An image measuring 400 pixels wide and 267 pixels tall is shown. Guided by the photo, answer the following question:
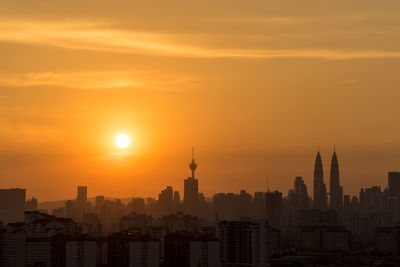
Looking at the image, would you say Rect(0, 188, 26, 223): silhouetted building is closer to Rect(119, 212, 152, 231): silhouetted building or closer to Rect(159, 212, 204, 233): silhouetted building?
Rect(119, 212, 152, 231): silhouetted building

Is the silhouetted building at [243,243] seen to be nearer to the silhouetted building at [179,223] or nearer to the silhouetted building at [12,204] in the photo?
the silhouetted building at [179,223]

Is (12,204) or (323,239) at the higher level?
(12,204)

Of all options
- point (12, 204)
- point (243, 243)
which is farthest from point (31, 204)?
point (243, 243)

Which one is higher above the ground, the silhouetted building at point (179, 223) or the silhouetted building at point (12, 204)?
the silhouetted building at point (12, 204)

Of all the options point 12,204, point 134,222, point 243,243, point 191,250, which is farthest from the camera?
point 12,204

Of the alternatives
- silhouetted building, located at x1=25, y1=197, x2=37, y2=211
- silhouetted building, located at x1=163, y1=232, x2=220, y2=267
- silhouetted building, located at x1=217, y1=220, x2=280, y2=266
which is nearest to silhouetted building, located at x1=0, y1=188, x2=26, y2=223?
silhouetted building, located at x1=25, y1=197, x2=37, y2=211

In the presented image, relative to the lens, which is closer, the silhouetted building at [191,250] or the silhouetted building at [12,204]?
the silhouetted building at [191,250]

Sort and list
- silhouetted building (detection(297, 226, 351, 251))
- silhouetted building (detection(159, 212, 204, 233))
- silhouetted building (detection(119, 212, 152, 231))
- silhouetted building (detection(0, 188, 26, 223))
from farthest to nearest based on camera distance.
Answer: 1. silhouetted building (detection(0, 188, 26, 223))
2. silhouetted building (detection(297, 226, 351, 251))
3. silhouetted building (detection(159, 212, 204, 233))
4. silhouetted building (detection(119, 212, 152, 231))

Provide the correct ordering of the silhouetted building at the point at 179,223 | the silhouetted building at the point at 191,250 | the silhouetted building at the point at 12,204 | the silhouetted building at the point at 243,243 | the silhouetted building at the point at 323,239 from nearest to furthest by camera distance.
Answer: the silhouetted building at the point at 191,250 → the silhouetted building at the point at 243,243 → the silhouetted building at the point at 179,223 → the silhouetted building at the point at 323,239 → the silhouetted building at the point at 12,204

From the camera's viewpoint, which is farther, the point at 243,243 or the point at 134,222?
the point at 134,222

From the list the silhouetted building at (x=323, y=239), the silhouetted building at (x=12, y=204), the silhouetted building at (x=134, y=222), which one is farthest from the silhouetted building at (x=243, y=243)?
the silhouetted building at (x=12, y=204)

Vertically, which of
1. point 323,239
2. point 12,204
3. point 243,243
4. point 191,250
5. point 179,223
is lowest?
point 191,250

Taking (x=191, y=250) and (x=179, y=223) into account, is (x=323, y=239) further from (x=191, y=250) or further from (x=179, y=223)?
(x=191, y=250)
